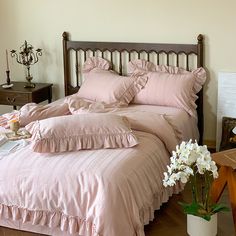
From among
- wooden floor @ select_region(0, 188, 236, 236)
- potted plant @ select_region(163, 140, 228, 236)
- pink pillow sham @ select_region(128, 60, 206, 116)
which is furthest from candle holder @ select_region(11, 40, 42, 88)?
potted plant @ select_region(163, 140, 228, 236)

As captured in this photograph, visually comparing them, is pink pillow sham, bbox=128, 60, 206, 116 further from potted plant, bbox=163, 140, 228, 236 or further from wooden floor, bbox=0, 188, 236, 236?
potted plant, bbox=163, 140, 228, 236

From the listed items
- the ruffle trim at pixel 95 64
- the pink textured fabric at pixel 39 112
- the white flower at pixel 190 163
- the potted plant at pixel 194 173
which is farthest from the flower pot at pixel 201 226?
the ruffle trim at pixel 95 64

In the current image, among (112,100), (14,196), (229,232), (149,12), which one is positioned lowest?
(229,232)

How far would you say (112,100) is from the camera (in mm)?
3914

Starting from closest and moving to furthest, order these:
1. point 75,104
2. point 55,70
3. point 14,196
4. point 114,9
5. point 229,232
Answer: point 14,196, point 229,232, point 75,104, point 114,9, point 55,70

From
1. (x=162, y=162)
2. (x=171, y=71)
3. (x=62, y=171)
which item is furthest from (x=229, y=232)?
(x=171, y=71)

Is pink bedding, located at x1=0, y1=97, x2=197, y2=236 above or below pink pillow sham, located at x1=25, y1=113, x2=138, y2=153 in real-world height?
below

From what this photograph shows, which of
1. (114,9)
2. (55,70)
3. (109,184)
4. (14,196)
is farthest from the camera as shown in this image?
(55,70)

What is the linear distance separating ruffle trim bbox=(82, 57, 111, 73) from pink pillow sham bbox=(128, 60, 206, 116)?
0.47 meters

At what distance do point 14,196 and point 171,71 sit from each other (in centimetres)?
194

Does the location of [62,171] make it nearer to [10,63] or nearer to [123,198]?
[123,198]

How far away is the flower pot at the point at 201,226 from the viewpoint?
8.24 ft

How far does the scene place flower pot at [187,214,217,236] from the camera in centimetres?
251

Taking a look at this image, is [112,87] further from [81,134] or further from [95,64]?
[81,134]
